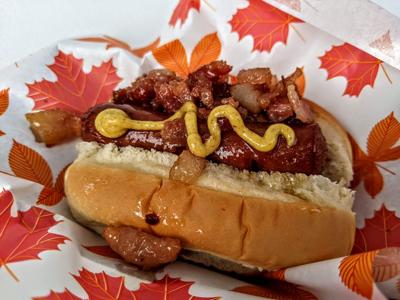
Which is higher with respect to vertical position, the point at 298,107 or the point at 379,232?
the point at 298,107

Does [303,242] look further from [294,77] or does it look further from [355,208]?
[294,77]

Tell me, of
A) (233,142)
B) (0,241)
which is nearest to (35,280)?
(0,241)

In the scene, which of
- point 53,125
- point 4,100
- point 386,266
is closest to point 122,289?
point 386,266

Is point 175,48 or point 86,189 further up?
point 175,48

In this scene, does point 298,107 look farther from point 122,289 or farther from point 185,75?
point 122,289

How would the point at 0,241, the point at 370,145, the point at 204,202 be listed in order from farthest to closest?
the point at 370,145 < the point at 204,202 < the point at 0,241

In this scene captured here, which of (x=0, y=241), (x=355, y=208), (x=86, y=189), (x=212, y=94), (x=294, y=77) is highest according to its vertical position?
(x=294, y=77)
